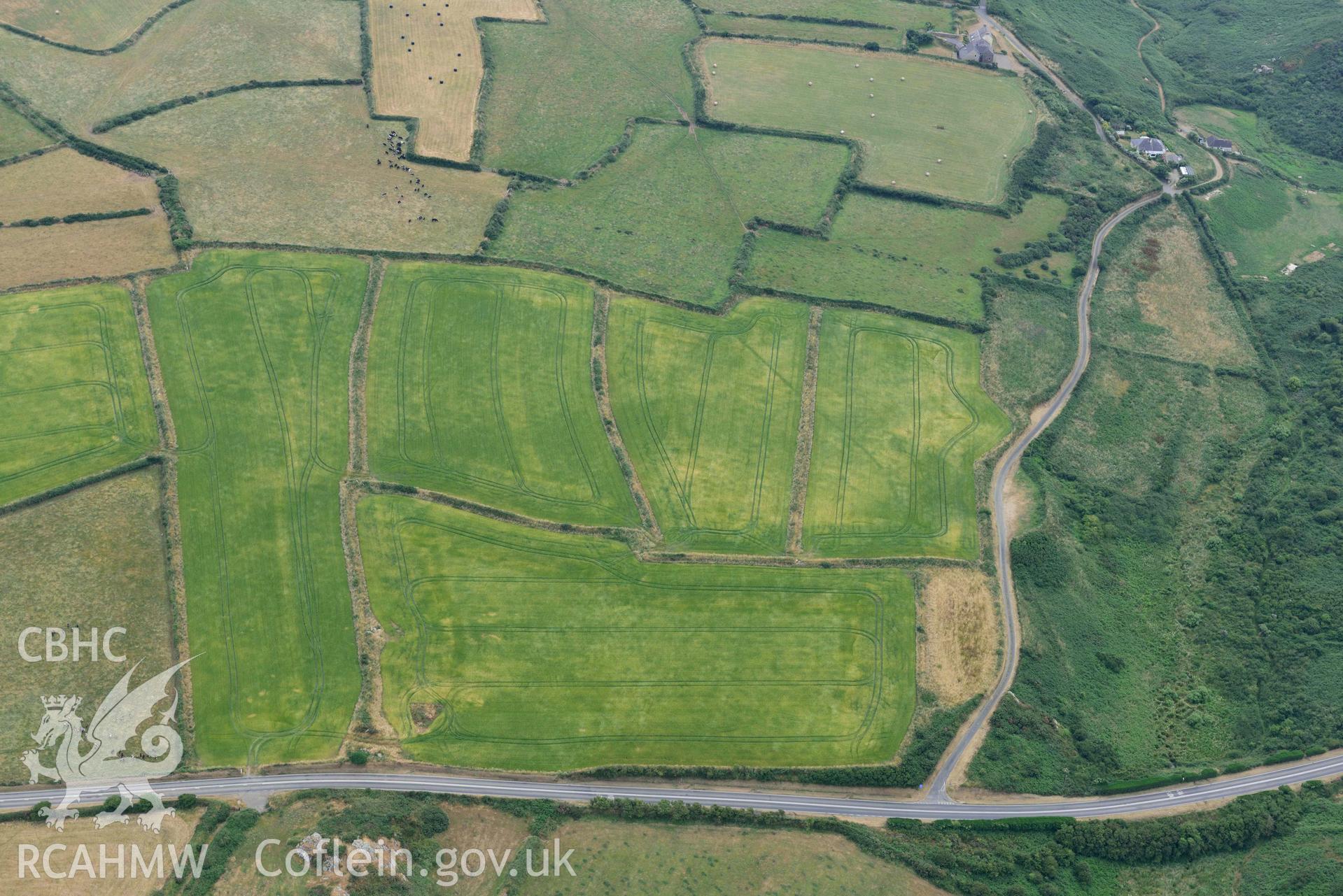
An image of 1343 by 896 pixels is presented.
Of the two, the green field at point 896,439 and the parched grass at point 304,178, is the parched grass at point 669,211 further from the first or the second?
the green field at point 896,439

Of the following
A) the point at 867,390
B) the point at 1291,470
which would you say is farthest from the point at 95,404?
the point at 1291,470

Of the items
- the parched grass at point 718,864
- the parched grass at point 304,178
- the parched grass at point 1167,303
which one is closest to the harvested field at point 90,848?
the parched grass at point 718,864

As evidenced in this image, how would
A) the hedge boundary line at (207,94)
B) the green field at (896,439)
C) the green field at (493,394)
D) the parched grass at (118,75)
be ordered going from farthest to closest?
the parched grass at (118,75) < the hedge boundary line at (207,94) < the green field at (896,439) < the green field at (493,394)

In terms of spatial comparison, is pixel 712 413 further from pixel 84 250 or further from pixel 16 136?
pixel 16 136

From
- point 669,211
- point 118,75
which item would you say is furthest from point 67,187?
point 669,211

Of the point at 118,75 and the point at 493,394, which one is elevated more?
the point at 118,75

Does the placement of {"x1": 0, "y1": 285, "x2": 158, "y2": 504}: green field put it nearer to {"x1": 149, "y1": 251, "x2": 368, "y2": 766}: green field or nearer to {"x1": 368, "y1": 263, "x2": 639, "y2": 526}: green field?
{"x1": 149, "y1": 251, "x2": 368, "y2": 766}: green field

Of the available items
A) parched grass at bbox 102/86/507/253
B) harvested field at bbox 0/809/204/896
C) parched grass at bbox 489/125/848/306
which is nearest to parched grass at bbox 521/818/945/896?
harvested field at bbox 0/809/204/896
